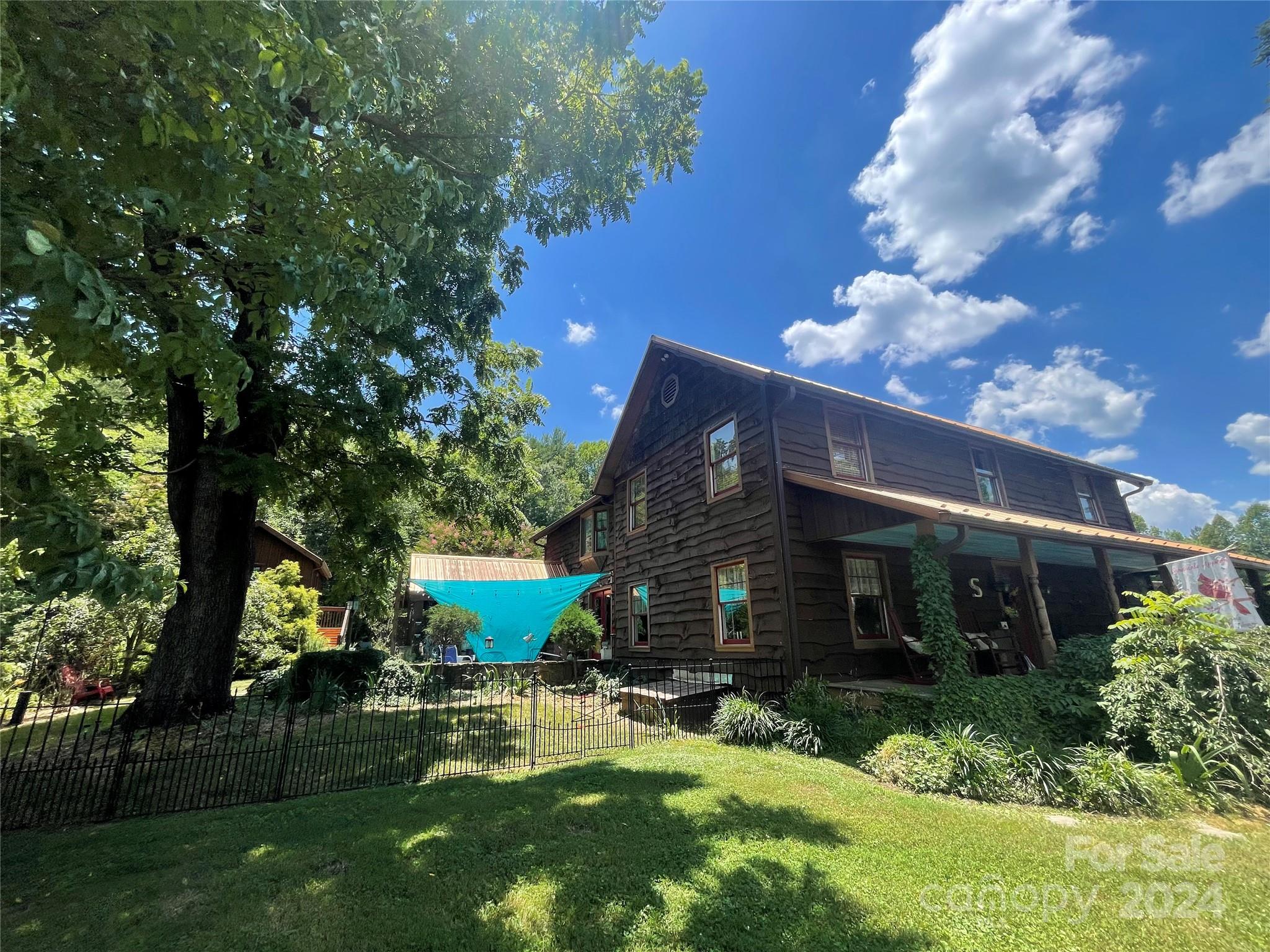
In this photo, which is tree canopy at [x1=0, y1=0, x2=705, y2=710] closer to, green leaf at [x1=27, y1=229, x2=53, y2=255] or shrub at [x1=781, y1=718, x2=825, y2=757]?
green leaf at [x1=27, y1=229, x2=53, y2=255]

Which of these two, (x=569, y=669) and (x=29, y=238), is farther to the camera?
(x=569, y=669)

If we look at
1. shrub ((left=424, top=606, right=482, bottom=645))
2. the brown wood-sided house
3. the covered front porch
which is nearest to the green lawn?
the covered front porch

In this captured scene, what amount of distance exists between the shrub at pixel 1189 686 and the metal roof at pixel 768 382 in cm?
503

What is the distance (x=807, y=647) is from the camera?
814 cm

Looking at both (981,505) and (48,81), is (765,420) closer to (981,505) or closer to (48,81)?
(981,505)

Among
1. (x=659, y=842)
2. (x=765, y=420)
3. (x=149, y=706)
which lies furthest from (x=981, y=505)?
(x=149, y=706)

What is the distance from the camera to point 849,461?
32.5 ft

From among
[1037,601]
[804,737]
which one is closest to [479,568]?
[804,737]

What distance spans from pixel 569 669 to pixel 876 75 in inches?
608

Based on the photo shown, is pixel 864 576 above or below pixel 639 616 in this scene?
above

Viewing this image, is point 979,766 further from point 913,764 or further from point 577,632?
point 577,632

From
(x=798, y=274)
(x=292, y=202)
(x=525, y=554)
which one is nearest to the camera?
(x=292, y=202)

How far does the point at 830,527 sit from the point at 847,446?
2.56 meters

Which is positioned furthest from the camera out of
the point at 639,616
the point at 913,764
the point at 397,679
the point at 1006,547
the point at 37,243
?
the point at 639,616
